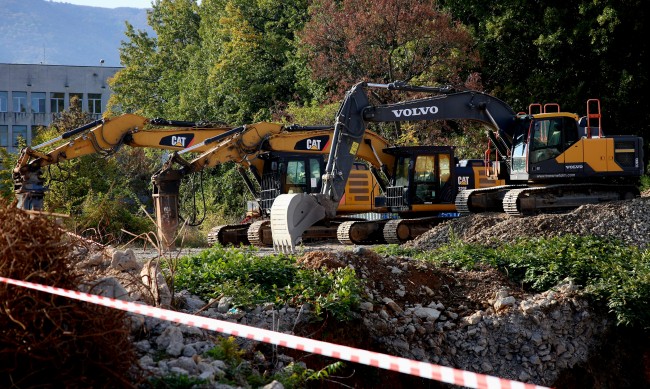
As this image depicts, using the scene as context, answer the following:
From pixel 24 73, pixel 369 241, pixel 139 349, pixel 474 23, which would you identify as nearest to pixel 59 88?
pixel 24 73

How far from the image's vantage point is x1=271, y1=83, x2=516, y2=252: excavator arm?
56.2 ft

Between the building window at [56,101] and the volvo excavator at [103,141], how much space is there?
5588cm

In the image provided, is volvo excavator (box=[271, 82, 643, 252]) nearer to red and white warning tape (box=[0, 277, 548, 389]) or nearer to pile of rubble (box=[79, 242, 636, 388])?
pile of rubble (box=[79, 242, 636, 388])

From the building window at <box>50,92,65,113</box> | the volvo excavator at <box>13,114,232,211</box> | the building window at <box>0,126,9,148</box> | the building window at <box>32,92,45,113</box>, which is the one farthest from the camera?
the building window at <box>50,92,65,113</box>

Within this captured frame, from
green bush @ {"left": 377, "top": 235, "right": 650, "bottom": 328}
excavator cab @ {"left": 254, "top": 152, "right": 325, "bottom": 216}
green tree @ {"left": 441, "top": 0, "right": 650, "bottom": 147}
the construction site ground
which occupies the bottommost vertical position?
the construction site ground

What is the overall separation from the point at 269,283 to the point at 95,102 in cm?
6896

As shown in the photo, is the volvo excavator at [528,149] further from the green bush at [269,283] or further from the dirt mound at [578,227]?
the green bush at [269,283]

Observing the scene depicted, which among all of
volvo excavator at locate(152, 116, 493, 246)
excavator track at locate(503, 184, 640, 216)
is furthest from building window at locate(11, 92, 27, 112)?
excavator track at locate(503, 184, 640, 216)

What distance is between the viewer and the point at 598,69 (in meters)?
32.9

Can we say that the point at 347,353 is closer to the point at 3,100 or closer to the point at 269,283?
the point at 269,283

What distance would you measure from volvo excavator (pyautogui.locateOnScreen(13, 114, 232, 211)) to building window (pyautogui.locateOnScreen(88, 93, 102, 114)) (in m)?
55.6

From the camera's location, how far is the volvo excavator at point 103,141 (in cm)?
1977

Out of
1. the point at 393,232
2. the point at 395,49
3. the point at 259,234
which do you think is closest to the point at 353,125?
the point at 393,232

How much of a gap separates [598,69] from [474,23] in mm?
5414
